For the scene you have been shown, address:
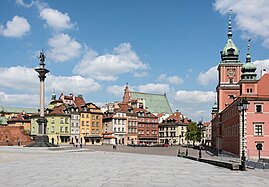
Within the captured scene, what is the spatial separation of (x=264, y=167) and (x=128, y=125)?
101m

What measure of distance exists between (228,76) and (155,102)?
260 feet

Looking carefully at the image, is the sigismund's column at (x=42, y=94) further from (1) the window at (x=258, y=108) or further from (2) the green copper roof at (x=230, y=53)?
(2) the green copper roof at (x=230, y=53)

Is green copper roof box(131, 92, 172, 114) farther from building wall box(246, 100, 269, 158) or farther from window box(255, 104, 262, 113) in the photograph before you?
window box(255, 104, 262, 113)

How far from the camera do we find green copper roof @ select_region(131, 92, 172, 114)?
16712 centimetres

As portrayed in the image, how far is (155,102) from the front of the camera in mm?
172500

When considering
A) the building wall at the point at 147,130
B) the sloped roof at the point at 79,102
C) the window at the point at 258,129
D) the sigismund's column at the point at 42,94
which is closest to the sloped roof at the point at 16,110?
the sloped roof at the point at 79,102

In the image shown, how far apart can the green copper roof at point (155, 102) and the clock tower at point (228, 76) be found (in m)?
71.4

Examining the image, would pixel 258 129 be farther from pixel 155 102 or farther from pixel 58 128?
pixel 155 102

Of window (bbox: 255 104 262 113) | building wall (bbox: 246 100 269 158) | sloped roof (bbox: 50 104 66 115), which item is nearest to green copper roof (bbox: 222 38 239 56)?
window (bbox: 255 104 262 113)

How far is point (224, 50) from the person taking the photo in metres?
96.8

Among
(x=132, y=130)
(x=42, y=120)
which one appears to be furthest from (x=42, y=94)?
(x=132, y=130)

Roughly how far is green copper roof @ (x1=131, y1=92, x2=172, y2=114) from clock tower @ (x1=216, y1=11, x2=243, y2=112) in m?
71.4

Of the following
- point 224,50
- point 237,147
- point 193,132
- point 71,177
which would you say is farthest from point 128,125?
point 71,177

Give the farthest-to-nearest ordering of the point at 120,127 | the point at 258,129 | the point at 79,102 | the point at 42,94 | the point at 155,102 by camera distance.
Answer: the point at 155,102, the point at 120,127, the point at 79,102, the point at 42,94, the point at 258,129
